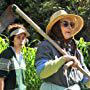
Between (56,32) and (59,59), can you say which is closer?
(59,59)

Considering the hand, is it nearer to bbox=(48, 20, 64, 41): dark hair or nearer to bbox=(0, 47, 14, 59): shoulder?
bbox=(48, 20, 64, 41): dark hair

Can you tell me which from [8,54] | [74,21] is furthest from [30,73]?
[74,21]

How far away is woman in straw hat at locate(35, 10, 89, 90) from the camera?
379 cm

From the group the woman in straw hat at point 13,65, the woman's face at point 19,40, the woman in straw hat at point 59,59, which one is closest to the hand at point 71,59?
the woman in straw hat at point 59,59

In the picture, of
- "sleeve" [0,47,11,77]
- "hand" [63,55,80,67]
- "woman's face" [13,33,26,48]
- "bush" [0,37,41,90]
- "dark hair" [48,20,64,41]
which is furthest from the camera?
"bush" [0,37,41,90]

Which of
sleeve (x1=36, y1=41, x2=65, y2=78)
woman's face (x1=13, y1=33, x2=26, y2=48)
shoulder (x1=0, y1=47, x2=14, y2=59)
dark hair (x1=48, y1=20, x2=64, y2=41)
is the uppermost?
woman's face (x1=13, y1=33, x2=26, y2=48)

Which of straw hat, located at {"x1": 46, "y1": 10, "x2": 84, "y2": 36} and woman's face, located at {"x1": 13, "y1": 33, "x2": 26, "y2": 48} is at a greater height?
woman's face, located at {"x1": 13, "y1": 33, "x2": 26, "y2": 48}

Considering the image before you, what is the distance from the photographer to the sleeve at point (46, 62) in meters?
3.75

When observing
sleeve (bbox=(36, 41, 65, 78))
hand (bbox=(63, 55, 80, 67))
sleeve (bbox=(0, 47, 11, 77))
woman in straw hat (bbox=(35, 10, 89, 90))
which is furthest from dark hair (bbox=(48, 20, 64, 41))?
sleeve (bbox=(0, 47, 11, 77))

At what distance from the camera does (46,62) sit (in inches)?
150

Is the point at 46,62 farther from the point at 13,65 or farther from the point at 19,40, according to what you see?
the point at 19,40

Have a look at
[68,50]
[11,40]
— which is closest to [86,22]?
[11,40]

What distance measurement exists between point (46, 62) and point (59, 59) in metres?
0.12

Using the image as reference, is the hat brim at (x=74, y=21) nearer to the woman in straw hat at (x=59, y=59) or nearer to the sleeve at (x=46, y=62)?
the woman in straw hat at (x=59, y=59)
